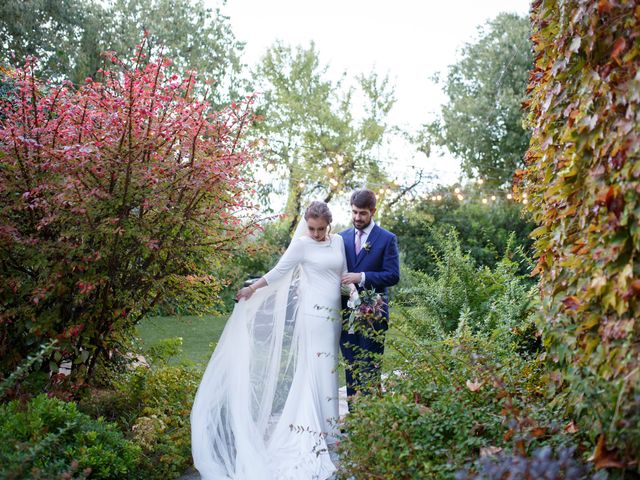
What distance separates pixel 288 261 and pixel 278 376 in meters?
0.90

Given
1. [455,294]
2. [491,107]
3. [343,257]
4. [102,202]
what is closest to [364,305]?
[343,257]

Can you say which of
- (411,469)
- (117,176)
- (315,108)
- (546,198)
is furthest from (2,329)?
(315,108)

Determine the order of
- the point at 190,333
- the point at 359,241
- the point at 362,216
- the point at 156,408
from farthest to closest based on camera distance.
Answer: the point at 190,333 → the point at 359,241 → the point at 362,216 → the point at 156,408

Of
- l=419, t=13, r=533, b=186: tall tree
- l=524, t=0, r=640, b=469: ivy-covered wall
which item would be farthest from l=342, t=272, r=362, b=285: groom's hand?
l=419, t=13, r=533, b=186: tall tree

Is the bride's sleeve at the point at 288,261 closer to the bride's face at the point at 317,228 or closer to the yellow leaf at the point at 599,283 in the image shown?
the bride's face at the point at 317,228

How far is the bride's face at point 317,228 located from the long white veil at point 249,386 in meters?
0.21

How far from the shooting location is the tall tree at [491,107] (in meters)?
24.9

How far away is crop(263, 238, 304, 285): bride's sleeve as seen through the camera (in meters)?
5.32

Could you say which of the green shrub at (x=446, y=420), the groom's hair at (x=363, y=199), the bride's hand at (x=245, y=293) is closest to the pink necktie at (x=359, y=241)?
the groom's hair at (x=363, y=199)

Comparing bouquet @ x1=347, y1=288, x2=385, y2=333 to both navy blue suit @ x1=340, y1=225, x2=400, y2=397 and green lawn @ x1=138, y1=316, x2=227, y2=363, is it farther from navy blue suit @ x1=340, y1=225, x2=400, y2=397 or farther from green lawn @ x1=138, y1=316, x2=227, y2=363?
green lawn @ x1=138, y1=316, x2=227, y2=363

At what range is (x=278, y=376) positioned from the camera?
17.2 ft

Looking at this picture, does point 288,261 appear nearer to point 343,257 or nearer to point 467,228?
point 343,257

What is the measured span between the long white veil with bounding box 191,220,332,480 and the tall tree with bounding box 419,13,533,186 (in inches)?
807

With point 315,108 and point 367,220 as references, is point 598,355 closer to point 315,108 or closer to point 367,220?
point 367,220
